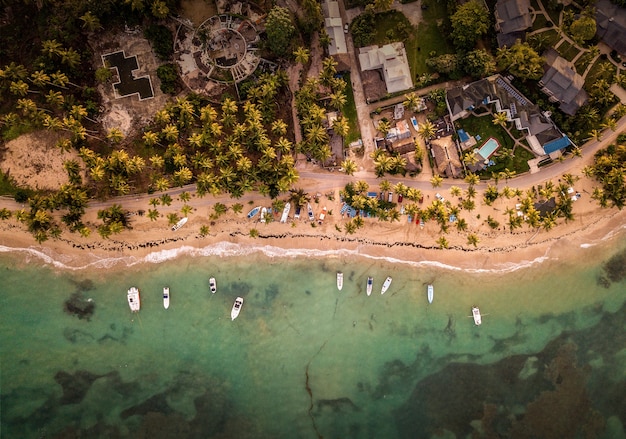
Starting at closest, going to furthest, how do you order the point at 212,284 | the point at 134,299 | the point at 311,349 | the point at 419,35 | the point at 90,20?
the point at 90,20 → the point at 419,35 → the point at 134,299 → the point at 212,284 → the point at 311,349

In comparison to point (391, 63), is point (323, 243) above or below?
below

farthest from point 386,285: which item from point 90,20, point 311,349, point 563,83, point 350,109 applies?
point 90,20

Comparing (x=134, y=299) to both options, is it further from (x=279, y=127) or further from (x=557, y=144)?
(x=557, y=144)

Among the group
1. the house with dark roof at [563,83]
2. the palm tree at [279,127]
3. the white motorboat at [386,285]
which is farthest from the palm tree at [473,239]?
the palm tree at [279,127]

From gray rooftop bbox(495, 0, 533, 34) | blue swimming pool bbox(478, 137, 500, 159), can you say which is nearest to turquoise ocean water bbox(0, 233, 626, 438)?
blue swimming pool bbox(478, 137, 500, 159)

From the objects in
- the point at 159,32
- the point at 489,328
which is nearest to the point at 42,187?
the point at 159,32

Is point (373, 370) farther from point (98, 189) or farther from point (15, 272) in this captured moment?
point (15, 272)
